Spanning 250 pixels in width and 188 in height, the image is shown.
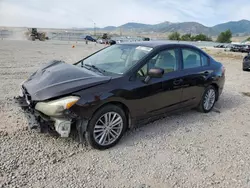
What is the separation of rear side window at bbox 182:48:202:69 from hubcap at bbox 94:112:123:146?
1851 millimetres

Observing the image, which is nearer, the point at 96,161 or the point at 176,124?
the point at 96,161

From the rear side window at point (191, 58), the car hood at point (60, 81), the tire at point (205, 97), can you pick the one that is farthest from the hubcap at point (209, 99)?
the car hood at point (60, 81)

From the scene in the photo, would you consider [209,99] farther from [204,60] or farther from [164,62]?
[164,62]

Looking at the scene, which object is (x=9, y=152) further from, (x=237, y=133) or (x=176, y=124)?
(x=237, y=133)

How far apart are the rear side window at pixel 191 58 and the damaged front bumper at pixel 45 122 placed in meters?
2.55

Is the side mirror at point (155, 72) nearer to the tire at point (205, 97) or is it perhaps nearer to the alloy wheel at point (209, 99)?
the tire at point (205, 97)

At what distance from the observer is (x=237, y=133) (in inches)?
166

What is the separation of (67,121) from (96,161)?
68 centimetres

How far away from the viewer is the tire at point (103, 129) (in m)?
3.12

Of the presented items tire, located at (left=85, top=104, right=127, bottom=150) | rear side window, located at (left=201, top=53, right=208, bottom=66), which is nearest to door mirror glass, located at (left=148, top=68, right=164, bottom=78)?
tire, located at (left=85, top=104, right=127, bottom=150)

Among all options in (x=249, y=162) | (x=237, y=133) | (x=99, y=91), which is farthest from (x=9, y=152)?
(x=237, y=133)

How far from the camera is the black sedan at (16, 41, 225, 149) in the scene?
118 inches

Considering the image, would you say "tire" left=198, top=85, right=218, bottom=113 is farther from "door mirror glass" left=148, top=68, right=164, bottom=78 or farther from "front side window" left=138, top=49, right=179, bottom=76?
"door mirror glass" left=148, top=68, right=164, bottom=78

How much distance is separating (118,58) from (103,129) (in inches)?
55.7
